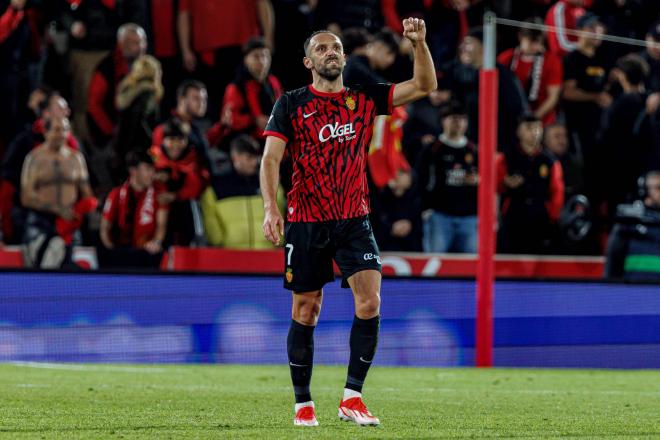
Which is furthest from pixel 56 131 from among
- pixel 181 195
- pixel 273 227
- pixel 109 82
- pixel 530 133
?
pixel 273 227

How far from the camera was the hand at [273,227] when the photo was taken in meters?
6.51

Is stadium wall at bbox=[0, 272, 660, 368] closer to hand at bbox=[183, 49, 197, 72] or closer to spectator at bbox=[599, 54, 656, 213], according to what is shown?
spectator at bbox=[599, 54, 656, 213]

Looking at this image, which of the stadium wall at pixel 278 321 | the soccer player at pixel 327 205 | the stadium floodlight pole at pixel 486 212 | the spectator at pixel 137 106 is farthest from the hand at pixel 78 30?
the soccer player at pixel 327 205

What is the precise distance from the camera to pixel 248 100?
14438 mm

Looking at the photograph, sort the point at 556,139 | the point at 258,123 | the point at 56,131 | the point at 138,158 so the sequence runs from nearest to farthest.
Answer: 1. the point at 56,131
2. the point at 138,158
3. the point at 258,123
4. the point at 556,139

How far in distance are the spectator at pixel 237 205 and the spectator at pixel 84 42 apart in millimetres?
1717

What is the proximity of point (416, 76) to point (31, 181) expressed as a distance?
7.28 m

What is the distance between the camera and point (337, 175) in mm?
6953

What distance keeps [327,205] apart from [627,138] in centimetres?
903

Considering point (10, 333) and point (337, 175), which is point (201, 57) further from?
point (337, 175)

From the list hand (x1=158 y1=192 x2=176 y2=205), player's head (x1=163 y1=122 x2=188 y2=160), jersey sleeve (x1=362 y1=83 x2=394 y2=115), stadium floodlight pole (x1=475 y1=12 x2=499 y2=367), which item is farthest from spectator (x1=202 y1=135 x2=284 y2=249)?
jersey sleeve (x1=362 y1=83 x2=394 y2=115)

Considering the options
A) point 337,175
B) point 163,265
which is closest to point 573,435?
point 337,175

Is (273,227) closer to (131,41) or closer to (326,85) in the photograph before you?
(326,85)

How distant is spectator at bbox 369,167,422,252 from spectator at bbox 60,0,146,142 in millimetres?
3121
